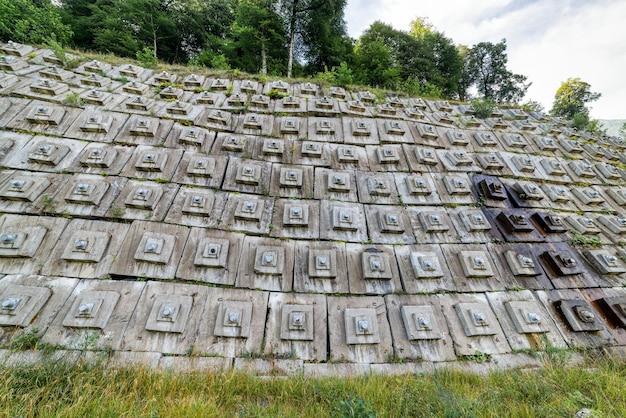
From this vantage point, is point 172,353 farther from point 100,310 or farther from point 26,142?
point 26,142

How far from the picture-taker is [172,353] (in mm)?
3555

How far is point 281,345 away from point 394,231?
323 centimetres

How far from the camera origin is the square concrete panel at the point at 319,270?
14.7 ft

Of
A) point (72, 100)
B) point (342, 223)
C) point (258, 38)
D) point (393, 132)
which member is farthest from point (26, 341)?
point (258, 38)

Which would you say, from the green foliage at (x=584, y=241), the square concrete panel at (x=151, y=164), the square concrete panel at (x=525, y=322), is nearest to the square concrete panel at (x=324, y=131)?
the square concrete panel at (x=151, y=164)

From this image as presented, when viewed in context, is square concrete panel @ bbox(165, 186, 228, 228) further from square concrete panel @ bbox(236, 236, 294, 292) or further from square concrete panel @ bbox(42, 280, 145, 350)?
square concrete panel @ bbox(42, 280, 145, 350)

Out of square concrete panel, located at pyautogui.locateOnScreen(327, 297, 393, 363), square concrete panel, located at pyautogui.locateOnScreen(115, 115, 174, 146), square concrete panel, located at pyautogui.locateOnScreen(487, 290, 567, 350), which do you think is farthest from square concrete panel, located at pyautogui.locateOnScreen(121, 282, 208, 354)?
square concrete panel, located at pyautogui.locateOnScreen(487, 290, 567, 350)

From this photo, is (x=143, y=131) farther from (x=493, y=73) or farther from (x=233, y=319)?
(x=493, y=73)

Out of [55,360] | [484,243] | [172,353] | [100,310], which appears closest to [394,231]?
[484,243]

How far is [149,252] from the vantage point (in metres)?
4.28

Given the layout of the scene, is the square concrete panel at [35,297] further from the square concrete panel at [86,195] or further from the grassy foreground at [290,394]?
the square concrete panel at [86,195]

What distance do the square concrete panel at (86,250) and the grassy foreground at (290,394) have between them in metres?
1.53

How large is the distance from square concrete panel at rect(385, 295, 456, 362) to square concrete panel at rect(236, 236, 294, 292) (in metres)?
1.96

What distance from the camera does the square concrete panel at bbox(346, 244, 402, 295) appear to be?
4590mm
